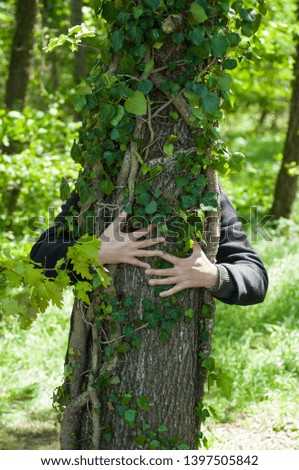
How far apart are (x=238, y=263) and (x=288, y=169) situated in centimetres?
700

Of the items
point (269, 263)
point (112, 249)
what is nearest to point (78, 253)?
point (112, 249)

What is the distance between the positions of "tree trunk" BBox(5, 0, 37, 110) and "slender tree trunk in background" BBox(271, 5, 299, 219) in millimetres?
4121

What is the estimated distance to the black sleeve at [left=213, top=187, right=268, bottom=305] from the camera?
2873 millimetres

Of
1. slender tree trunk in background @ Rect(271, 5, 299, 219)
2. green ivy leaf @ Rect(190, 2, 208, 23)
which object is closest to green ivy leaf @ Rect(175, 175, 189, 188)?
green ivy leaf @ Rect(190, 2, 208, 23)

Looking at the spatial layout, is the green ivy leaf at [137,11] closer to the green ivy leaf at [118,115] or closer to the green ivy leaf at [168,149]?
the green ivy leaf at [118,115]

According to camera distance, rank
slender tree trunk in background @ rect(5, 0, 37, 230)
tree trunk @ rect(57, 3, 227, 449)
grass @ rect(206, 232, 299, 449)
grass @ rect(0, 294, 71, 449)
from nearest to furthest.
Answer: tree trunk @ rect(57, 3, 227, 449)
grass @ rect(0, 294, 71, 449)
grass @ rect(206, 232, 299, 449)
slender tree trunk in background @ rect(5, 0, 37, 230)

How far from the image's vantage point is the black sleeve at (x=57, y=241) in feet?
9.48

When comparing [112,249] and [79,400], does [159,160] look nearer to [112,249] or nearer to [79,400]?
[112,249]

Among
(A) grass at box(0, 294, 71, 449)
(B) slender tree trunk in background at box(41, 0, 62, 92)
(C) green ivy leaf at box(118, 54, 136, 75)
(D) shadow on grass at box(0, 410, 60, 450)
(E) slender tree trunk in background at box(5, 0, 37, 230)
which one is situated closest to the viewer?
(C) green ivy leaf at box(118, 54, 136, 75)

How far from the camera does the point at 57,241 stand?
2.95 metres

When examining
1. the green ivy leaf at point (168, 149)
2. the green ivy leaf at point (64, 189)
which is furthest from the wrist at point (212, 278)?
the green ivy leaf at point (64, 189)

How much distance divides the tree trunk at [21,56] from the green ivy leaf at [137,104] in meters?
5.98

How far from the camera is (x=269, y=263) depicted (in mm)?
7562

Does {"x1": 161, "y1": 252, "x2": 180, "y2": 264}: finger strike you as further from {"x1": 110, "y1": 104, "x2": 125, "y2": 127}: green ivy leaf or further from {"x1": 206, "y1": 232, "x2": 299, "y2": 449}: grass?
{"x1": 206, "y1": 232, "x2": 299, "y2": 449}: grass
